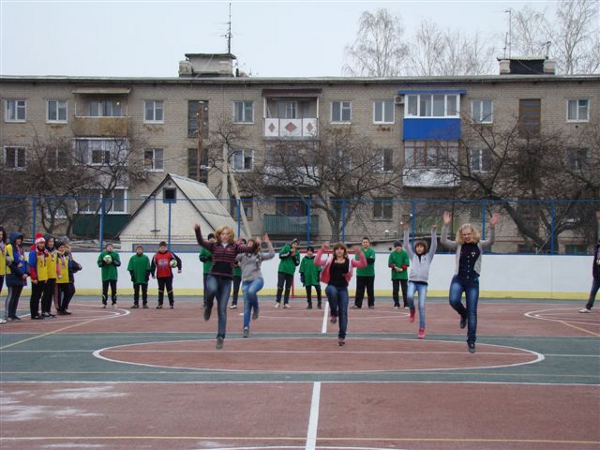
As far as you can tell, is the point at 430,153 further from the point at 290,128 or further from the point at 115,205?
the point at 115,205

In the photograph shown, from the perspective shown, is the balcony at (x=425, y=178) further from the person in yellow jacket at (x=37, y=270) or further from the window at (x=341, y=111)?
the person in yellow jacket at (x=37, y=270)

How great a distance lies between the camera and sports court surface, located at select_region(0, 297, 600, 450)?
8.90m

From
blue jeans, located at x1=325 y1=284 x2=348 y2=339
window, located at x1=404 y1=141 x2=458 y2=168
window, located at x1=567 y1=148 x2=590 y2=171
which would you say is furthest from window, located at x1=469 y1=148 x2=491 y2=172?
blue jeans, located at x1=325 y1=284 x2=348 y2=339

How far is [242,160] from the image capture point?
197 ft

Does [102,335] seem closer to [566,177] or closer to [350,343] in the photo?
[350,343]

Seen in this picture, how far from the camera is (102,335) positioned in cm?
1900

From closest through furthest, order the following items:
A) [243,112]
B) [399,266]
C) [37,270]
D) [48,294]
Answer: [37,270] < [48,294] < [399,266] < [243,112]

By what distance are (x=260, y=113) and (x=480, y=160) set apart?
16317 millimetres

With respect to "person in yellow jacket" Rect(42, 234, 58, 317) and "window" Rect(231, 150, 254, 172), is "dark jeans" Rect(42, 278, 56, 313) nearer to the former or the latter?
"person in yellow jacket" Rect(42, 234, 58, 317)

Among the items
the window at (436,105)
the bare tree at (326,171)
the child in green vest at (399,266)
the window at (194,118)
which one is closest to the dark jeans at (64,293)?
the child in green vest at (399,266)

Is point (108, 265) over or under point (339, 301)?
over

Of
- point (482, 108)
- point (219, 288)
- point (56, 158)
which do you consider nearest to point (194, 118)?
point (56, 158)

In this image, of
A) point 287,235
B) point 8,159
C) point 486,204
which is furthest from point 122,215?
point 8,159

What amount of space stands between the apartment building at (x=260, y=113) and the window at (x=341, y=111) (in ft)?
0.23
